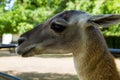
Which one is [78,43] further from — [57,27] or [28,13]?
[28,13]

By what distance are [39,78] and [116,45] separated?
944cm

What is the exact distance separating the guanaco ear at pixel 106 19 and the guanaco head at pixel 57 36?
175 mm

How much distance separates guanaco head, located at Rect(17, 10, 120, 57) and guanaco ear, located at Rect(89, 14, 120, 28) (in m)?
0.17

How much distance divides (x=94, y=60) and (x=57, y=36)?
315mm

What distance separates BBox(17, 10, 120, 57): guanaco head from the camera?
2363 mm

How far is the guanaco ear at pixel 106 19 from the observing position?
6.81 ft

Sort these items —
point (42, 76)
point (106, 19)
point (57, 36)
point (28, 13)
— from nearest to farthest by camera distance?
point (106, 19)
point (57, 36)
point (42, 76)
point (28, 13)

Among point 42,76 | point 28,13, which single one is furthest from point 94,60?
point 28,13

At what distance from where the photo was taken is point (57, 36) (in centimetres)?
242

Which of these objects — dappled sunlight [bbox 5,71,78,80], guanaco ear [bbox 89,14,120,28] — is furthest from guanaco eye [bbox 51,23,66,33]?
dappled sunlight [bbox 5,71,78,80]

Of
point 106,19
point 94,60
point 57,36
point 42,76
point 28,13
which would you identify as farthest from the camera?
point 28,13

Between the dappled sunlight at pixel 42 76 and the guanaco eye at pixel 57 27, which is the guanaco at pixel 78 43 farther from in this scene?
the dappled sunlight at pixel 42 76

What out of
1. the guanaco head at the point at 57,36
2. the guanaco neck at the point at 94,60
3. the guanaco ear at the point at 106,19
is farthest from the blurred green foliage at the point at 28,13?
the guanaco ear at the point at 106,19

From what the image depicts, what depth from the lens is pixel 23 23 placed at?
605 inches
